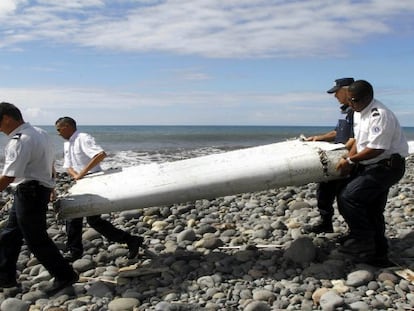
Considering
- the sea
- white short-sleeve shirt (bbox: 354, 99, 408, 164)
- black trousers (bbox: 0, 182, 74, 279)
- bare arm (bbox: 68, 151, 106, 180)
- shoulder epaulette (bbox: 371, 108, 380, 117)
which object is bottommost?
the sea

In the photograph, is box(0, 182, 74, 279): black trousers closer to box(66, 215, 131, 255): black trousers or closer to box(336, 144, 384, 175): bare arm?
box(66, 215, 131, 255): black trousers

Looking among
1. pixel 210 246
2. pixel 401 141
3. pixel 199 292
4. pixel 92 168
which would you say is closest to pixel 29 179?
pixel 92 168

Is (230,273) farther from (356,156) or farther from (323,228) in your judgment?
(356,156)

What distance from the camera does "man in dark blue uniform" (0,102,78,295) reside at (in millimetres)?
4242

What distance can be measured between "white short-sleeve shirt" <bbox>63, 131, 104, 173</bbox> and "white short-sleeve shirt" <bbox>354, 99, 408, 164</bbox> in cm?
274

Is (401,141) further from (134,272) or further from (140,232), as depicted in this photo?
(140,232)

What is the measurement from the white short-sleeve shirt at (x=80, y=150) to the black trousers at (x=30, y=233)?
100 centimetres

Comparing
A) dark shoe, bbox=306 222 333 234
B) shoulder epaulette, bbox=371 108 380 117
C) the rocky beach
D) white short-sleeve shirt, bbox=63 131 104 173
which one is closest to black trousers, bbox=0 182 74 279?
the rocky beach

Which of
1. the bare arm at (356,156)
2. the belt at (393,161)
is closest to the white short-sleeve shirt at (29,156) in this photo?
the bare arm at (356,156)

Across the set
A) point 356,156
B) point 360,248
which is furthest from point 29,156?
point 360,248

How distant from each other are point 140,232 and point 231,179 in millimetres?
2341

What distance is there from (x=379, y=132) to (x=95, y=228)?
313 cm

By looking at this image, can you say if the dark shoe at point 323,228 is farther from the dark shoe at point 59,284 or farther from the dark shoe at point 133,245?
the dark shoe at point 59,284

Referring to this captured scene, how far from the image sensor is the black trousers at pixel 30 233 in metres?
4.41
